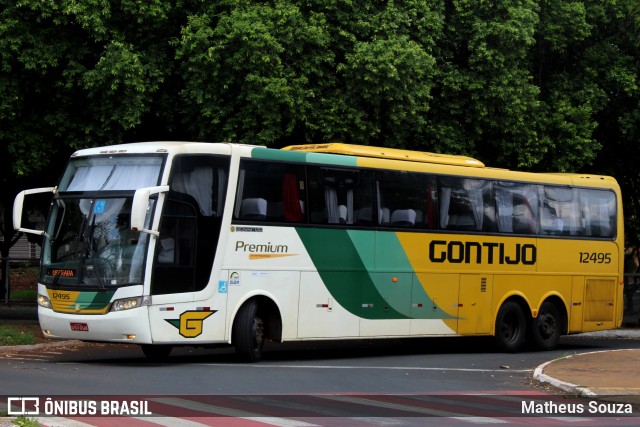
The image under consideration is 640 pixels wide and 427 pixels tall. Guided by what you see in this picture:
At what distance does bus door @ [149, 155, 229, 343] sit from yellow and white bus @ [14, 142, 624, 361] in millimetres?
23

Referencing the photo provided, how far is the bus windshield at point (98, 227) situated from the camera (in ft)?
57.5

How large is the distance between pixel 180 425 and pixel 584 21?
2010 cm

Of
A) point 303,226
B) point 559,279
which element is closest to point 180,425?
point 303,226

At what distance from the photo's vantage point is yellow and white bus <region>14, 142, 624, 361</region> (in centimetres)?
1767

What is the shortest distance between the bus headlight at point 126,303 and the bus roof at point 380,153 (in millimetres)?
4768

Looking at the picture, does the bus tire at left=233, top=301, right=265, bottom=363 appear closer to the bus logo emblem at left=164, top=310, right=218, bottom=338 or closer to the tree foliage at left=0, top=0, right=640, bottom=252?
the bus logo emblem at left=164, top=310, right=218, bottom=338

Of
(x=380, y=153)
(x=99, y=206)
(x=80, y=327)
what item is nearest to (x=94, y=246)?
(x=99, y=206)

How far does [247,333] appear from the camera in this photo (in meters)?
18.6

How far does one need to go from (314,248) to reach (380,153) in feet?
8.31

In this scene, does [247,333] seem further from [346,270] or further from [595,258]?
[595,258]

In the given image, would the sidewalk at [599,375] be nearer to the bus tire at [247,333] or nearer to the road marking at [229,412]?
the bus tire at [247,333]

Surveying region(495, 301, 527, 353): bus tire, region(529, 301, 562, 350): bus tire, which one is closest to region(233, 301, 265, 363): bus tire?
region(495, 301, 527, 353): bus tire

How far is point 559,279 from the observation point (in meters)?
24.4

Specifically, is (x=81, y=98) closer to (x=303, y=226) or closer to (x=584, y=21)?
(x=303, y=226)
